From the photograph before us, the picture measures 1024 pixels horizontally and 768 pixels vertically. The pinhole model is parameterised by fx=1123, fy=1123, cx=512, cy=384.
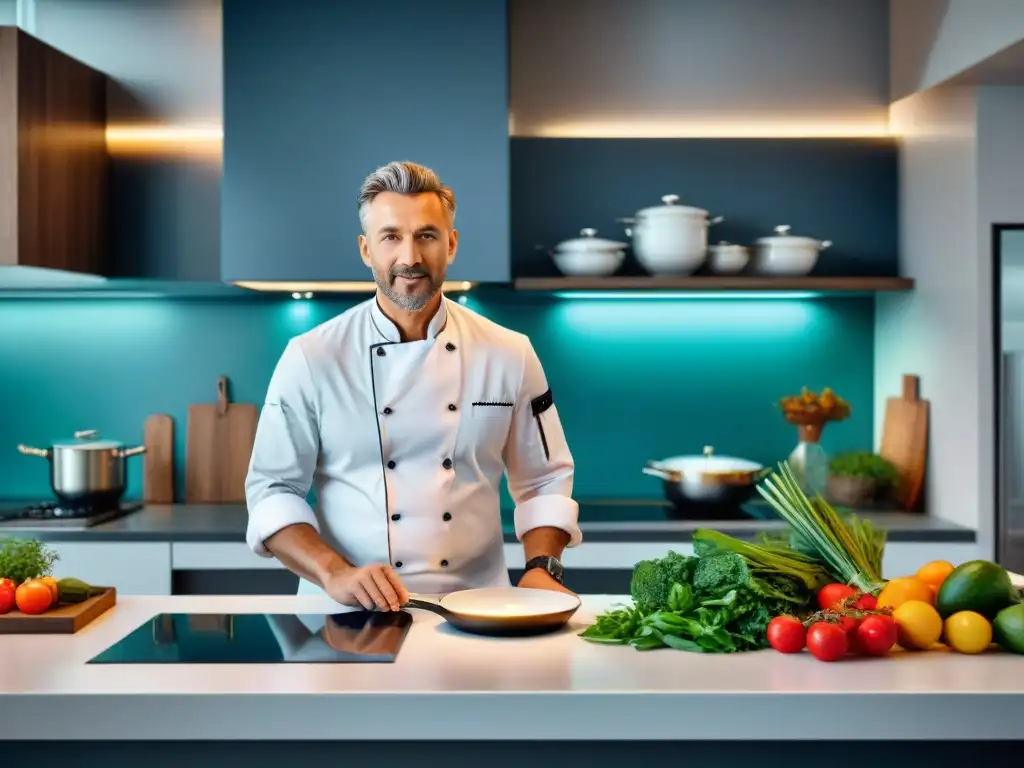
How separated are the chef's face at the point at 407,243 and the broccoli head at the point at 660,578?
73cm

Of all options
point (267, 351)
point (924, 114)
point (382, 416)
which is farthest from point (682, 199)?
point (382, 416)

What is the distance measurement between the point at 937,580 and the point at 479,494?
0.96 meters

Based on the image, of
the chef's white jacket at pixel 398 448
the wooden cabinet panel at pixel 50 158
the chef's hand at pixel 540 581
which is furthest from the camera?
the wooden cabinet panel at pixel 50 158

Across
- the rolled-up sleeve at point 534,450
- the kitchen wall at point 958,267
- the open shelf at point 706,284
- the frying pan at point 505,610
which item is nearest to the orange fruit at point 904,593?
the frying pan at point 505,610

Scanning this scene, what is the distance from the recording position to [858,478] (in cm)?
353

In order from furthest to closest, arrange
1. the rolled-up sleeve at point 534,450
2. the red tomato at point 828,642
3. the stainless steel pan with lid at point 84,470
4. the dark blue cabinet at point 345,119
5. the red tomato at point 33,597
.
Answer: the stainless steel pan with lid at point 84,470, the dark blue cabinet at point 345,119, the rolled-up sleeve at point 534,450, the red tomato at point 33,597, the red tomato at point 828,642

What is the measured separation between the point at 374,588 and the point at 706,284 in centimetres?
191

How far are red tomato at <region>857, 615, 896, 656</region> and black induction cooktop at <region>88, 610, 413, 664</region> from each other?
0.69 metres

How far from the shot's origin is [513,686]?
1.51 m

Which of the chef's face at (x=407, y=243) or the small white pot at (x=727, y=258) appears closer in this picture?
the chef's face at (x=407, y=243)

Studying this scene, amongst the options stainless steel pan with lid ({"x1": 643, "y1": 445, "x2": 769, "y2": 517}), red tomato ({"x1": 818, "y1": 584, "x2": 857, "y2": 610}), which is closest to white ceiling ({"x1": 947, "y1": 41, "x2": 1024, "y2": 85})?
stainless steel pan with lid ({"x1": 643, "y1": 445, "x2": 769, "y2": 517})

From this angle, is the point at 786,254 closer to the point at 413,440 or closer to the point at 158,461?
the point at 413,440

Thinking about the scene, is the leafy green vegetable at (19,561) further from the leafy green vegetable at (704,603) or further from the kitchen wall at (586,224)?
the kitchen wall at (586,224)

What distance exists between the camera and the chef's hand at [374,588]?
188 centimetres
